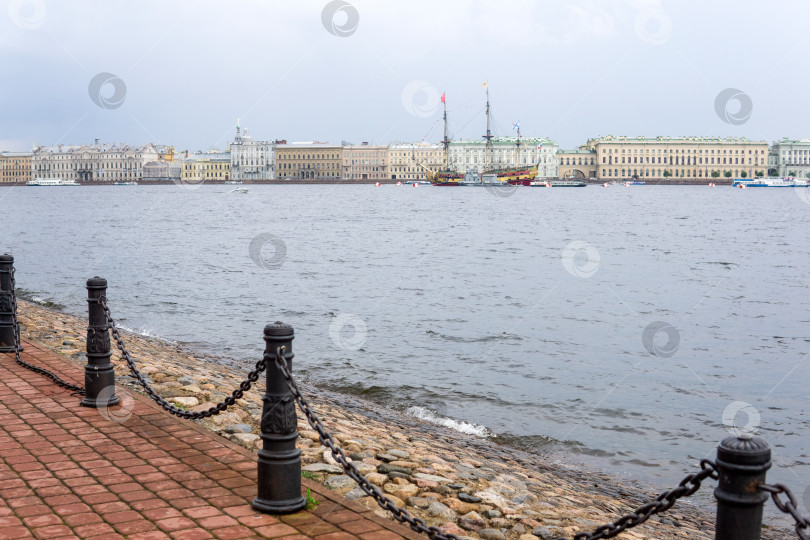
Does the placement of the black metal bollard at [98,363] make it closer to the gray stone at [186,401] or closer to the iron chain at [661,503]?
the gray stone at [186,401]

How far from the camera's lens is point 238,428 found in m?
5.77

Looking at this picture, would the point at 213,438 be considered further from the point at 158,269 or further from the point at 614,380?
the point at 158,269

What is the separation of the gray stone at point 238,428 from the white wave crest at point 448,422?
3.26 m

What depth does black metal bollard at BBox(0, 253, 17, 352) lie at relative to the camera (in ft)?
24.6

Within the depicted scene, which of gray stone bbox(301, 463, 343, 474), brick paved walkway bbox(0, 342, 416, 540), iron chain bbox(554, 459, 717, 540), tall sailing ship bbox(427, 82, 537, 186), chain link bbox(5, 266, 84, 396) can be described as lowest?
gray stone bbox(301, 463, 343, 474)

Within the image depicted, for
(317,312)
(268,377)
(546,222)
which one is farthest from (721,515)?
(546,222)

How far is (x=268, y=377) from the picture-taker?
4.02 m

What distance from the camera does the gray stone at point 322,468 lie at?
496cm

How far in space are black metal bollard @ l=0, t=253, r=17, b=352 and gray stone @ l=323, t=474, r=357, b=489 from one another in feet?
14.0

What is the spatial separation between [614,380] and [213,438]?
7040 millimetres

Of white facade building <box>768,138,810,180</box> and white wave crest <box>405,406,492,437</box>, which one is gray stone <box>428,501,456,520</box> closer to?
white wave crest <box>405,406,492,437</box>

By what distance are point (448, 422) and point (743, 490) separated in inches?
255

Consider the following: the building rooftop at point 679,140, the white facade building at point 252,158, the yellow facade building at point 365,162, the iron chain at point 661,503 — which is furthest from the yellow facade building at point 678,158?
the iron chain at point 661,503

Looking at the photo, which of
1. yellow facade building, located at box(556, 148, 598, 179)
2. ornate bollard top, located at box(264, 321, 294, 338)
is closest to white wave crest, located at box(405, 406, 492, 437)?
ornate bollard top, located at box(264, 321, 294, 338)
